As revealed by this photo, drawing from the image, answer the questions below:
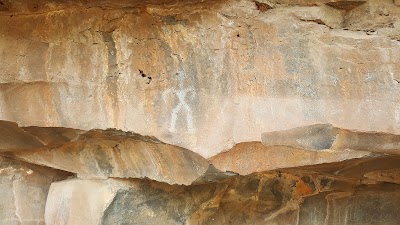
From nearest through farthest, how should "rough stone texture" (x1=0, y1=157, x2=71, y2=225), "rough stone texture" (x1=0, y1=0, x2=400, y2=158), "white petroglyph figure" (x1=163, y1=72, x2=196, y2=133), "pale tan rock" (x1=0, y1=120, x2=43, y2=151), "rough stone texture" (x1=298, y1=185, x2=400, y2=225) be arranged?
"rough stone texture" (x1=0, y1=0, x2=400, y2=158)
"white petroglyph figure" (x1=163, y1=72, x2=196, y2=133)
"pale tan rock" (x1=0, y1=120, x2=43, y2=151)
"rough stone texture" (x1=0, y1=157, x2=71, y2=225)
"rough stone texture" (x1=298, y1=185, x2=400, y2=225)

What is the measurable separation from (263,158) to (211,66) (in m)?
0.48

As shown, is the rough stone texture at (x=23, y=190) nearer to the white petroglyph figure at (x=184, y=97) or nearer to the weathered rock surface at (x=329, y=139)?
the white petroglyph figure at (x=184, y=97)

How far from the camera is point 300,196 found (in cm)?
326

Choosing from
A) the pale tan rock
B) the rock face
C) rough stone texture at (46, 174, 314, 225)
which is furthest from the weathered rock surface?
the pale tan rock

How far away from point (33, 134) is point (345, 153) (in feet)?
4.95

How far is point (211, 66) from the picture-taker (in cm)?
236

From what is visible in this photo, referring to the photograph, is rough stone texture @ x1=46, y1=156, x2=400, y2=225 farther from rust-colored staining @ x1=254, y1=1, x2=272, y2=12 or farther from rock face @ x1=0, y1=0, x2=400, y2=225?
rust-colored staining @ x1=254, y1=1, x2=272, y2=12

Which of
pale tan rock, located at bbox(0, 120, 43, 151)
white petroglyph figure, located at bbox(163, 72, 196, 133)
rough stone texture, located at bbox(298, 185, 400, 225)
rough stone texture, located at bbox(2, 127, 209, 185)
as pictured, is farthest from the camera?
rough stone texture, located at bbox(298, 185, 400, 225)

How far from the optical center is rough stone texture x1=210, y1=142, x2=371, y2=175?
2.42 m

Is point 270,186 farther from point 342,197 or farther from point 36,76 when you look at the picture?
point 36,76

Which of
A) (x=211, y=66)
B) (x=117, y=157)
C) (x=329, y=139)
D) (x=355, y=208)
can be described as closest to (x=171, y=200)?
(x=117, y=157)

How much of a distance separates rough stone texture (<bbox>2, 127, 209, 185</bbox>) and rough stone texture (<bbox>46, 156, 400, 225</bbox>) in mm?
91

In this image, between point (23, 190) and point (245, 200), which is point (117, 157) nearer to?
point (23, 190)

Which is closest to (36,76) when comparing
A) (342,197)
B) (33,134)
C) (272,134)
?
(33,134)
